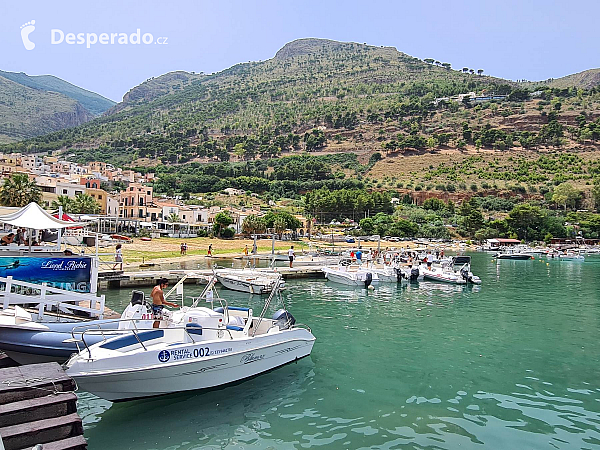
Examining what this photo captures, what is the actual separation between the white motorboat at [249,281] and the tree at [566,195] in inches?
4337

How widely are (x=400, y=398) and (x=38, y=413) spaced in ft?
28.8

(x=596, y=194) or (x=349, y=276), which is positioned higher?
(x=596, y=194)

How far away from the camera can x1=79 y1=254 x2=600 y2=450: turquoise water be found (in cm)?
1020

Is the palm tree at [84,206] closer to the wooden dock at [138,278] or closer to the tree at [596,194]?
the wooden dock at [138,278]

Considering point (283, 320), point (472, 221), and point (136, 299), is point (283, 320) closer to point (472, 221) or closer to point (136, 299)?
point (136, 299)

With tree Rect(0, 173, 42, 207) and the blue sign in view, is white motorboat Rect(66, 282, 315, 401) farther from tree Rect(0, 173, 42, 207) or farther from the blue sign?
tree Rect(0, 173, 42, 207)

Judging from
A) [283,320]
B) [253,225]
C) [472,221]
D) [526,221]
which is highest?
[526,221]

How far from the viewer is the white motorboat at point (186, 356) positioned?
10.6 metres

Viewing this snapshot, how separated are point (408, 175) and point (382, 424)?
144905mm

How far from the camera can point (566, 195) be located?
388 feet

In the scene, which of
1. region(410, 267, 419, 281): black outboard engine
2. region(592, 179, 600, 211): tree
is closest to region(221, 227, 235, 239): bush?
region(410, 267, 419, 281): black outboard engine

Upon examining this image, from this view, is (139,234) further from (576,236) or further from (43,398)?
(576,236)

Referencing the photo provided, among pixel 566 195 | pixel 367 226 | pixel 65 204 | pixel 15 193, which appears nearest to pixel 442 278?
pixel 15 193

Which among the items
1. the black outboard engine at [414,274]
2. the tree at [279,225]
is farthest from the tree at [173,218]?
the black outboard engine at [414,274]
